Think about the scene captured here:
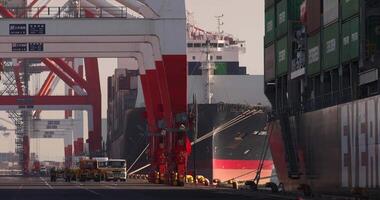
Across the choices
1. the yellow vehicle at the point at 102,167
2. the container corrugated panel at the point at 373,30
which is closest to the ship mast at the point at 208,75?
the yellow vehicle at the point at 102,167

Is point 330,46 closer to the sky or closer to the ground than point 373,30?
closer to the ground

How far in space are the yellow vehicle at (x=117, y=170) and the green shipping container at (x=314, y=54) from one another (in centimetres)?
3206

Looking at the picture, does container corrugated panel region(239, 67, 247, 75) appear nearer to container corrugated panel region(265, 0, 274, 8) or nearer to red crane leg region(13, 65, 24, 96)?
container corrugated panel region(265, 0, 274, 8)

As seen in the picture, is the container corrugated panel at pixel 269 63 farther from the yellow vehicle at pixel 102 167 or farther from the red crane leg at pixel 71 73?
the red crane leg at pixel 71 73

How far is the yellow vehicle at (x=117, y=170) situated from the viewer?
237 ft

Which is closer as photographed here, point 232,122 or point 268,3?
point 268,3

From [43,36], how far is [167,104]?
8.32 meters

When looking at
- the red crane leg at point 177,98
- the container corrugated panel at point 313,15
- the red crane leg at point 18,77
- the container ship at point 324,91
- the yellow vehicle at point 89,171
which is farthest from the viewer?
the red crane leg at point 18,77

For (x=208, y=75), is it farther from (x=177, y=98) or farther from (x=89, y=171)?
(x=177, y=98)

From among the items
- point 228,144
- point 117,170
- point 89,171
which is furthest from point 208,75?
point 89,171

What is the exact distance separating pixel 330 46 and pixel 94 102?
73256mm

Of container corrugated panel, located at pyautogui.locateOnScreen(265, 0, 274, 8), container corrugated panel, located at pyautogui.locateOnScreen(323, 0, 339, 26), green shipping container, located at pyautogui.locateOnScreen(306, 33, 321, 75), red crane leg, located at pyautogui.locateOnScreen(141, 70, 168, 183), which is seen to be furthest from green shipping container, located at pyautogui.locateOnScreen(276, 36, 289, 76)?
red crane leg, located at pyautogui.locateOnScreen(141, 70, 168, 183)

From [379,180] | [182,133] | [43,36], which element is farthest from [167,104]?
[379,180]

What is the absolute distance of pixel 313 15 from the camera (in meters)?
41.2
